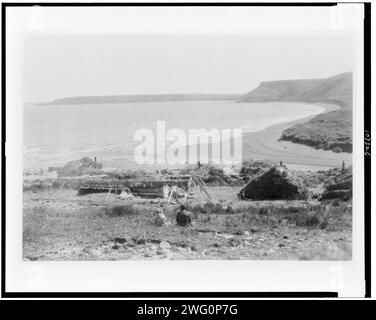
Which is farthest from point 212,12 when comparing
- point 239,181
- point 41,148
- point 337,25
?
point 41,148

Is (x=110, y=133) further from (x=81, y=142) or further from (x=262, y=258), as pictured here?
(x=262, y=258)

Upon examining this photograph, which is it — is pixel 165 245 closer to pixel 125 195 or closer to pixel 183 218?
pixel 183 218

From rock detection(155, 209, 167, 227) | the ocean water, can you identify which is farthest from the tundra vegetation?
the ocean water

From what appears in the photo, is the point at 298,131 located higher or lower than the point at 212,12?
lower

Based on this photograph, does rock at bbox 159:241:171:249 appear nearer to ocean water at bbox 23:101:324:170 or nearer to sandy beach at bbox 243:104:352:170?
ocean water at bbox 23:101:324:170

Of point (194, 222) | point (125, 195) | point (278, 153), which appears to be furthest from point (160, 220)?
point (278, 153)

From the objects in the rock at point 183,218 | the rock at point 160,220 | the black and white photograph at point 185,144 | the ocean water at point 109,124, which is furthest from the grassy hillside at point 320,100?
the rock at point 160,220

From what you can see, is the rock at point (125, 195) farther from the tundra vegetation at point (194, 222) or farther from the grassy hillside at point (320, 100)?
the grassy hillside at point (320, 100)
